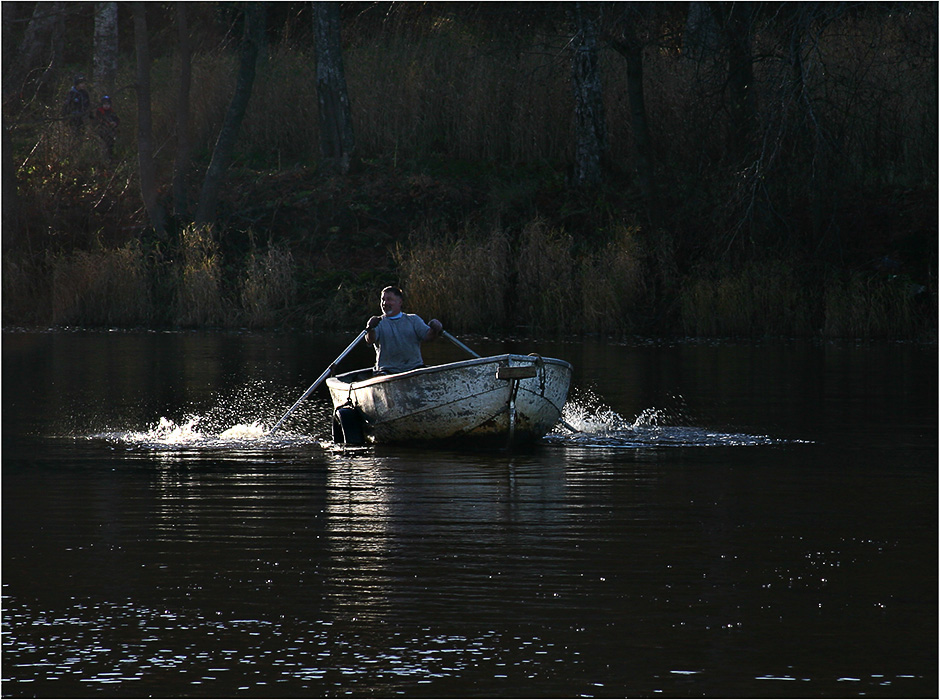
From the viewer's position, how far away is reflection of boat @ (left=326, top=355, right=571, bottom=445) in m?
13.1

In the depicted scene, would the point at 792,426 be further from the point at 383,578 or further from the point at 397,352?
the point at 383,578

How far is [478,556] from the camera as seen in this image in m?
8.17

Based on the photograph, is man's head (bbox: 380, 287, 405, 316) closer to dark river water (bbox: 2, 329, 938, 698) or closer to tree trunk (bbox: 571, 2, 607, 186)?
dark river water (bbox: 2, 329, 938, 698)

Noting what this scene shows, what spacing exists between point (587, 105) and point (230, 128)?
7608 mm

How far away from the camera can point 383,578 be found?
7625 millimetres

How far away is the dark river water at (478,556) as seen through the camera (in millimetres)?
6051

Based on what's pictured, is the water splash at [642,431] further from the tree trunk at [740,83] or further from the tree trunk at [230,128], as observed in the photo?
the tree trunk at [230,128]

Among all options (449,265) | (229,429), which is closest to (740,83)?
(449,265)

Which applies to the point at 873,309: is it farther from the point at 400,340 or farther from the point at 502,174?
the point at 400,340

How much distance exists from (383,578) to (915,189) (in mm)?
22512

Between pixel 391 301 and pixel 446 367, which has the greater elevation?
pixel 391 301

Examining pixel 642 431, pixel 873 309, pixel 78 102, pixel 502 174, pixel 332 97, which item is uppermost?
pixel 78 102

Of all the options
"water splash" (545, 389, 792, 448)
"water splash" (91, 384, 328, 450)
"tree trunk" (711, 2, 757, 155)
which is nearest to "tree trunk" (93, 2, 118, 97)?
"tree trunk" (711, 2, 757, 155)

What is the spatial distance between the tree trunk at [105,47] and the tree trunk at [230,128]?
700cm
